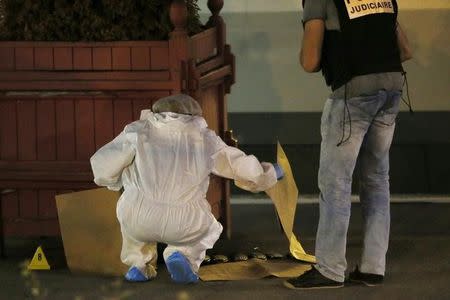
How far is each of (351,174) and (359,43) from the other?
699mm

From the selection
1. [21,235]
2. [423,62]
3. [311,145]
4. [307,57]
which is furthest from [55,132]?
[423,62]

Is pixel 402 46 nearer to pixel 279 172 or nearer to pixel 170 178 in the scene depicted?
pixel 279 172

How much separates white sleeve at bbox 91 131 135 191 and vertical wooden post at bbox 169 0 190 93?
1.68 ft

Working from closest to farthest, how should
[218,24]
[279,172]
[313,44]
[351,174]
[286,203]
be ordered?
[313,44]
[351,174]
[279,172]
[286,203]
[218,24]

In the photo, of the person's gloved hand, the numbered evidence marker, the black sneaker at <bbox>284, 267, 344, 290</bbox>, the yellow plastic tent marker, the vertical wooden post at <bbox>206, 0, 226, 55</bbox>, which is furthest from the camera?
the vertical wooden post at <bbox>206, 0, 226, 55</bbox>

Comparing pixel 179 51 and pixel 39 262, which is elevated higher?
pixel 179 51

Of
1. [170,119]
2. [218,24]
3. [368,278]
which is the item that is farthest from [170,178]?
[218,24]

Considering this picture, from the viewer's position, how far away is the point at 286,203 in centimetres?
745

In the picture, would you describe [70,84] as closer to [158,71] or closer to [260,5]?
[158,71]

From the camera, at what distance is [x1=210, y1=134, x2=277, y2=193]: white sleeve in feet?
22.1

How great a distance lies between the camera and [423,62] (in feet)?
35.1

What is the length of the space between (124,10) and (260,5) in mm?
3737

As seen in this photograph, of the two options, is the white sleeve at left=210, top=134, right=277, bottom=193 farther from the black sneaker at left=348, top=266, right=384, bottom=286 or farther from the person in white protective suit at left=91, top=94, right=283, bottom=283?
the black sneaker at left=348, top=266, right=384, bottom=286

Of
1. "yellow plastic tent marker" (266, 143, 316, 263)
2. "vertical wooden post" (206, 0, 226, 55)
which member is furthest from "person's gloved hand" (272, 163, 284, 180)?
"vertical wooden post" (206, 0, 226, 55)
